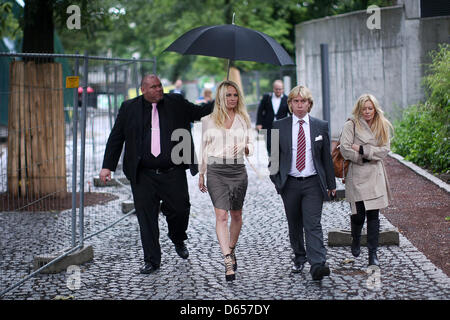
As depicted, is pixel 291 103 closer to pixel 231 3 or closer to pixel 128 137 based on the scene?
pixel 128 137

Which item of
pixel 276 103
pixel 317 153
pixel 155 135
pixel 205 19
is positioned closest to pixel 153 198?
pixel 155 135

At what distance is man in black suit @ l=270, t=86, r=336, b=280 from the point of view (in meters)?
6.80

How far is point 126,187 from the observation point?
1241 centimetres

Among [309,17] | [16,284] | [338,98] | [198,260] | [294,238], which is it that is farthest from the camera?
[309,17]

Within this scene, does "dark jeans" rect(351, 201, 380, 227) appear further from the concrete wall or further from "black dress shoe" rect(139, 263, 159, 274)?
the concrete wall

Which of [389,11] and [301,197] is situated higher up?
[389,11]

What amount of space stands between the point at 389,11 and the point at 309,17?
60.2ft

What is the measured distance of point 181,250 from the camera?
7805 mm

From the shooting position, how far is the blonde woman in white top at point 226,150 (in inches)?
272

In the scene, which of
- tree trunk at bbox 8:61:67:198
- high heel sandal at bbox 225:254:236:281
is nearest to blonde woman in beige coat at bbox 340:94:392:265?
high heel sandal at bbox 225:254:236:281

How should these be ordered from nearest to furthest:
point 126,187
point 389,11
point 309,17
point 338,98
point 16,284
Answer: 1. point 16,284
2. point 126,187
3. point 389,11
4. point 338,98
5. point 309,17

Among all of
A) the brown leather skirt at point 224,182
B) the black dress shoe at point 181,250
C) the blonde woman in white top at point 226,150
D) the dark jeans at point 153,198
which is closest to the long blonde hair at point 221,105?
the blonde woman in white top at point 226,150

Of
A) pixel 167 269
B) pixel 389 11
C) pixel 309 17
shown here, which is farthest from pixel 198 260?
pixel 309 17

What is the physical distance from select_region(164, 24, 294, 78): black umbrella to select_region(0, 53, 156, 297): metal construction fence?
1346mm
